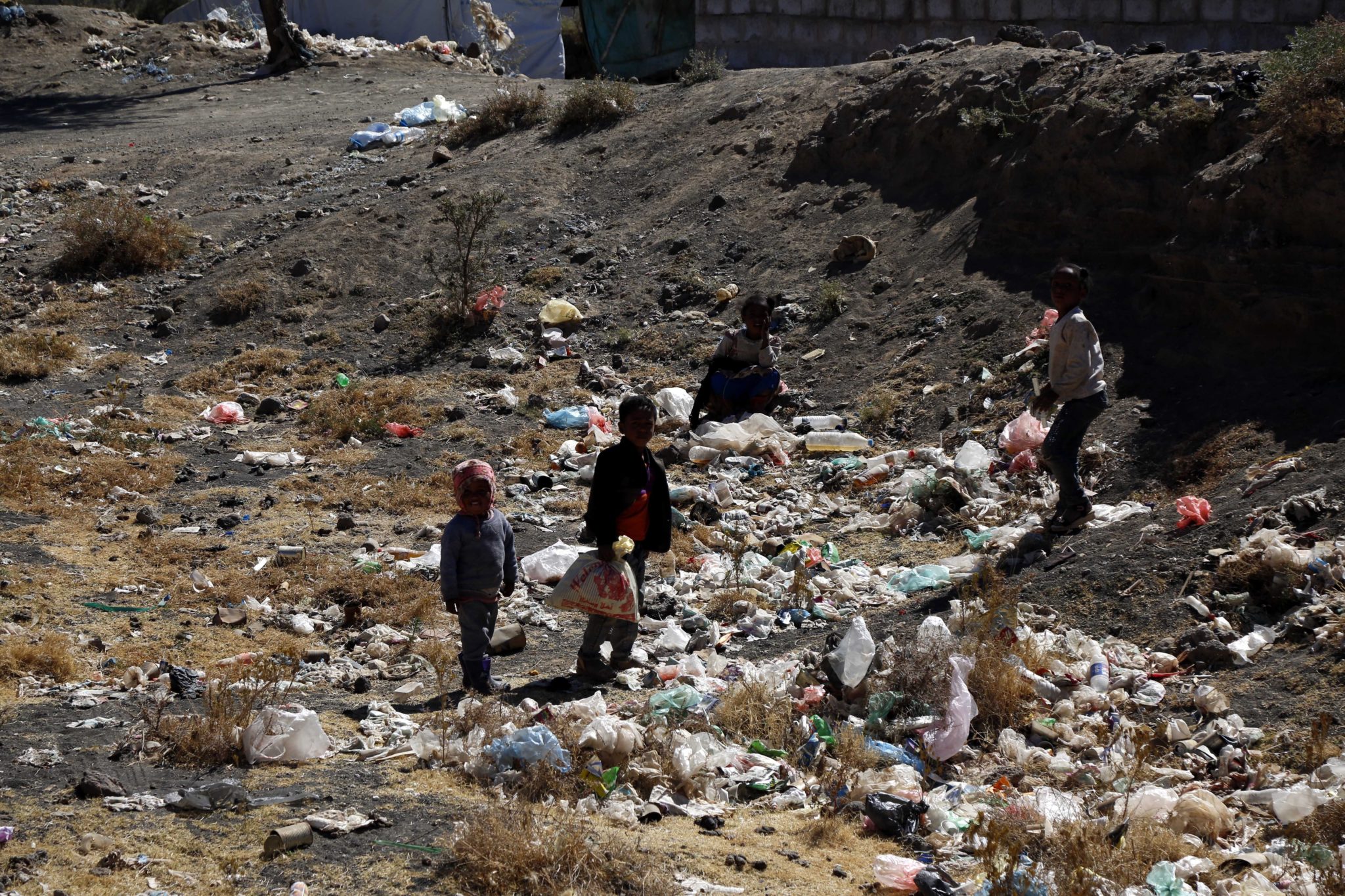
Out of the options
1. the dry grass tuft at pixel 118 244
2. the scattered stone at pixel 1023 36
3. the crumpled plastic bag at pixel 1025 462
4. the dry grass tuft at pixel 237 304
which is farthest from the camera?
the dry grass tuft at pixel 118 244

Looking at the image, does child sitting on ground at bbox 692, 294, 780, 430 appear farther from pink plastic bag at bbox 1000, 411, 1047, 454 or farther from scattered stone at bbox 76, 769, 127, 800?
scattered stone at bbox 76, 769, 127, 800

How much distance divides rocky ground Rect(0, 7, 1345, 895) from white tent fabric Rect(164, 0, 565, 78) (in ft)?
15.9

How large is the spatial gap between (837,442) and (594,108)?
7444 millimetres

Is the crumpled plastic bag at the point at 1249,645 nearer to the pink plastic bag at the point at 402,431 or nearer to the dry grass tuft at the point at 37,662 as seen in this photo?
the dry grass tuft at the point at 37,662

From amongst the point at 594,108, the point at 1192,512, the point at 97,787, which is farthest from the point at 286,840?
the point at 594,108

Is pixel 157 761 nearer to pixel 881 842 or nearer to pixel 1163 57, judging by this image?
pixel 881 842

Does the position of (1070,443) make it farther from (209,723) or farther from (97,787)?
(97,787)

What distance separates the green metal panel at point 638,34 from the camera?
16.9 metres

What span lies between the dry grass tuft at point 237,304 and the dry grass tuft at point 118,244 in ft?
4.09

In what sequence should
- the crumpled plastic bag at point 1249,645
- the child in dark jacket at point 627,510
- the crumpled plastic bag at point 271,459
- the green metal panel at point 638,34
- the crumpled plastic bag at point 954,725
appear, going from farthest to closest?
the green metal panel at point 638,34 < the crumpled plastic bag at point 271,459 < the child in dark jacket at point 627,510 < the crumpled plastic bag at point 1249,645 < the crumpled plastic bag at point 954,725

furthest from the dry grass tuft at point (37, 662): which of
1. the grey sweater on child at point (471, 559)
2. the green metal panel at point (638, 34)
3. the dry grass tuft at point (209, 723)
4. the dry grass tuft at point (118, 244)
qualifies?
the green metal panel at point (638, 34)

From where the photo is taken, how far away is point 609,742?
3.99 metres

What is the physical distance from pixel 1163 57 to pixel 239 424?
738 cm

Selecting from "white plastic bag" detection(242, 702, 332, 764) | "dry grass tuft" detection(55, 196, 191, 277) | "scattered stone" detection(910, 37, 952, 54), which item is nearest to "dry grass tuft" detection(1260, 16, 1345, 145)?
"scattered stone" detection(910, 37, 952, 54)
